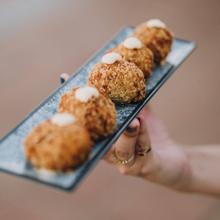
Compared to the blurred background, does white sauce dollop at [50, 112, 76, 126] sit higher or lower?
higher

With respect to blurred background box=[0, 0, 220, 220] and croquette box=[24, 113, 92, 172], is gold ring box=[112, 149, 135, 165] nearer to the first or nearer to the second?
croquette box=[24, 113, 92, 172]

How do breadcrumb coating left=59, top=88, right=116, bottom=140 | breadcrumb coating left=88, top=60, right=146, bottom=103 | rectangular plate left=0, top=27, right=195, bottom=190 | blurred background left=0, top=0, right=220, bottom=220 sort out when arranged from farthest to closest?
blurred background left=0, top=0, right=220, bottom=220, breadcrumb coating left=88, top=60, right=146, bottom=103, breadcrumb coating left=59, top=88, right=116, bottom=140, rectangular plate left=0, top=27, right=195, bottom=190

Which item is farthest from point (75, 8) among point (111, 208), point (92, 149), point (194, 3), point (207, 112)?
point (92, 149)

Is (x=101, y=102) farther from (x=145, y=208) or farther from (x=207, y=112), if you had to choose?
(x=207, y=112)

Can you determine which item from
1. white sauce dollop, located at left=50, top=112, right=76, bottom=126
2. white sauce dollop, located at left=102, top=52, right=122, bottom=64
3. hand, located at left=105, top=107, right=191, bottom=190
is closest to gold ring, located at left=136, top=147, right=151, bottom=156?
hand, located at left=105, top=107, right=191, bottom=190

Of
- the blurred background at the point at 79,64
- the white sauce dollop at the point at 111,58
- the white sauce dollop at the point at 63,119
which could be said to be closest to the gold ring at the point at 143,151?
the white sauce dollop at the point at 111,58

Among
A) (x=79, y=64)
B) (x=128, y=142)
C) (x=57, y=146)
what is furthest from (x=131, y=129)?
(x=79, y=64)
